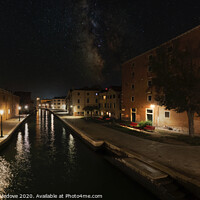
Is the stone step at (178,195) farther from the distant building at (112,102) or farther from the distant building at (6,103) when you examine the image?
the distant building at (6,103)

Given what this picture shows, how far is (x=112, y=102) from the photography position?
40031 millimetres

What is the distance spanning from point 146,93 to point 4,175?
79.6 ft

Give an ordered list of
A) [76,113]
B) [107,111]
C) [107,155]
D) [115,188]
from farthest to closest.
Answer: [76,113], [107,111], [107,155], [115,188]

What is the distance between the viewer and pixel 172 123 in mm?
22125

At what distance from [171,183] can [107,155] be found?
710cm

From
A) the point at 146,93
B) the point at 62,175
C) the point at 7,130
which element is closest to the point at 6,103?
the point at 7,130

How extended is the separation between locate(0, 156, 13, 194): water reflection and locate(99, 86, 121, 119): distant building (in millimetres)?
28676

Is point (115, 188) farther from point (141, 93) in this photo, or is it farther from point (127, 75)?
point (127, 75)

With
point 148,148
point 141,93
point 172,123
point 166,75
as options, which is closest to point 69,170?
point 148,148

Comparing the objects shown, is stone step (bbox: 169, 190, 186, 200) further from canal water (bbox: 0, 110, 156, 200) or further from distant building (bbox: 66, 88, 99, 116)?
distant building (bbox: 66, 88, 99, 116)

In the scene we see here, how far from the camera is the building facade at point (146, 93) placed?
20.2m

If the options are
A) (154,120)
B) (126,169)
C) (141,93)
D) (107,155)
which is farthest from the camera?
(141,93)

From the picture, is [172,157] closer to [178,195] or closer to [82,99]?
[178,195]

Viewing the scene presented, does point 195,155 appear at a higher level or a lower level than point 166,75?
lower
